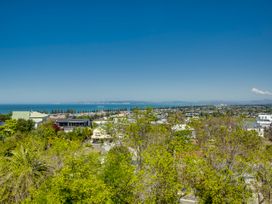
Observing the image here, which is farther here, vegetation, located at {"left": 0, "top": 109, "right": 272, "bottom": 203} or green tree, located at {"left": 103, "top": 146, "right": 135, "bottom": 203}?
green tree, located at {"left": 103, "top": 146, "right": 135, "bottom": 203}

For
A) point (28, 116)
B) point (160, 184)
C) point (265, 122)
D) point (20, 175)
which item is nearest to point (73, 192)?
point (160, 184)

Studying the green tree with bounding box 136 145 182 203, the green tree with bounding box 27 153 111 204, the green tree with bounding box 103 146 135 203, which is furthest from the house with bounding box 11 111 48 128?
the green tree with bounding box 27 153 111 204

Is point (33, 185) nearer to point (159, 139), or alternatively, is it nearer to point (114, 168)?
point (114, 168)

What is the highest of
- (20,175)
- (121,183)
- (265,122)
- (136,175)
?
(136,175)

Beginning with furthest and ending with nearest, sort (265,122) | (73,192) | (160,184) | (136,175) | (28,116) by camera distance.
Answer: (265,122), (28,116), (136,175), (160,184), (73,192)

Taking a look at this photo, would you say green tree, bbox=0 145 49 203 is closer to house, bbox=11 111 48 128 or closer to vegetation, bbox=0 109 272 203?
vegetation, bbox=0 109 272 203

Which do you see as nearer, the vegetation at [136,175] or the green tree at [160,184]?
the vegetation at [136,175]

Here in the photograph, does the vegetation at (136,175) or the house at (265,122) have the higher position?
the vegetation at (136,175)

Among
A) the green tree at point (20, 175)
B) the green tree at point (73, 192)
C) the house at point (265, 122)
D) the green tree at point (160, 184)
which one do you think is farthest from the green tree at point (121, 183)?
the house at point (265, 122)

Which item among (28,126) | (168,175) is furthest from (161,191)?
(28,126)

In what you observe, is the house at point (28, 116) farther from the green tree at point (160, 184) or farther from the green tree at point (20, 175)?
the green tree at point (160, 184)

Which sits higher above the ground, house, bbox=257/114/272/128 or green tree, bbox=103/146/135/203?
green tree, bbox=103/146/135/203

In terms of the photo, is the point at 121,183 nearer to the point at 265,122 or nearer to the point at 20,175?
the point at 20,175
